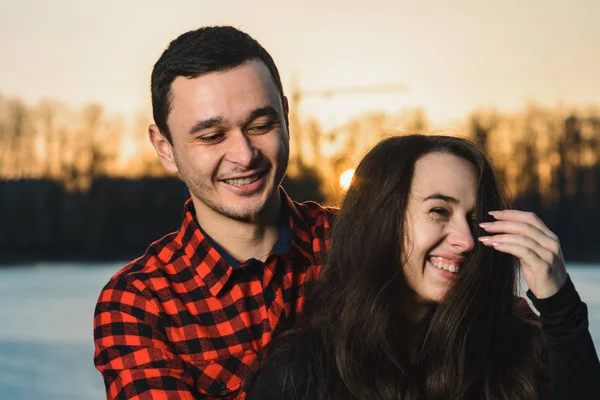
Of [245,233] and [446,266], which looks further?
[245,233]

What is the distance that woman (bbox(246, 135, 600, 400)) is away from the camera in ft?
7.20

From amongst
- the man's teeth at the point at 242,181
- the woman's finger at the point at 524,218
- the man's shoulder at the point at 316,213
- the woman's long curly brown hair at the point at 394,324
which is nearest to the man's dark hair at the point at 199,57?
the man's teeth at the point at 242,181

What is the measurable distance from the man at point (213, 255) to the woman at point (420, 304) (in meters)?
0.20

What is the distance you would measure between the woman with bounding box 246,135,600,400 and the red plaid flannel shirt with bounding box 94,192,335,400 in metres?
0.16

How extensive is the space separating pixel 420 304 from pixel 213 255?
0.68 m

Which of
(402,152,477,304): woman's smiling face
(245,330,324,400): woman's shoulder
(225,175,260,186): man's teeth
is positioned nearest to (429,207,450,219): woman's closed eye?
(402,152,477,304): woman's smiling face

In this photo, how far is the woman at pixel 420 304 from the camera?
220cm

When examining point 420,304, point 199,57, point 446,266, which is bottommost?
point 420,304

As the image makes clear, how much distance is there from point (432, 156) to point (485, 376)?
2.11 ft

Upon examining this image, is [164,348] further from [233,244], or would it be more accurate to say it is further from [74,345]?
[74,345]

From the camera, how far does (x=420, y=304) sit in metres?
2.31

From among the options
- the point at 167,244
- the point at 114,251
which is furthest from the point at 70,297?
the point at 167,244

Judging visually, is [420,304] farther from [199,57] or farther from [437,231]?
[199,57]

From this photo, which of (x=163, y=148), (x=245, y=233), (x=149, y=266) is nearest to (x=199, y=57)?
(x=163, y=148)
